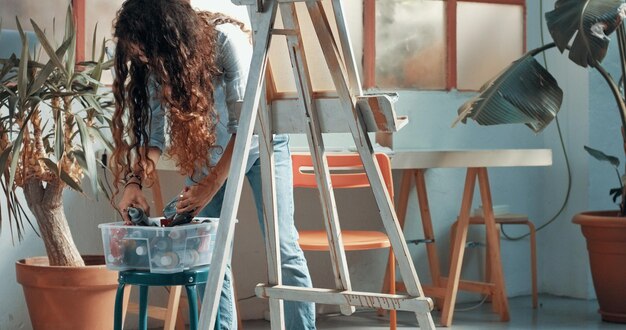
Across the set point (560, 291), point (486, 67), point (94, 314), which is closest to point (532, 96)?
point (486, 67)

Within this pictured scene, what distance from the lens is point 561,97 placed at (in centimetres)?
431

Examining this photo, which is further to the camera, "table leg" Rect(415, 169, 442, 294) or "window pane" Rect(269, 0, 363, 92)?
"table leg" Rect(415, 169, 442, 294)

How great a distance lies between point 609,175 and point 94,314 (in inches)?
104

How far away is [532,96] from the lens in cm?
429

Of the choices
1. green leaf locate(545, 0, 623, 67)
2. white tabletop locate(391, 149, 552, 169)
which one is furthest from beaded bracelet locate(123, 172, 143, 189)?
green leaf locate(545, 0, 623, 67)

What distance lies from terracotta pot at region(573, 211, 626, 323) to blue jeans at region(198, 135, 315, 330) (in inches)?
78.7

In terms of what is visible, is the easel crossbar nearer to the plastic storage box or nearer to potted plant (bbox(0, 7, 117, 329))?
the plastic storage box

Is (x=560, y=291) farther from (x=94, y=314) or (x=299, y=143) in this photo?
(x=94, y=314)

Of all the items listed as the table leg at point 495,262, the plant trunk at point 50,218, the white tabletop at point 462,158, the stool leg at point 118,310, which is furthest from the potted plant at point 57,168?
the table leg at point 495,262

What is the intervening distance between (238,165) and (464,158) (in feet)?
6.23

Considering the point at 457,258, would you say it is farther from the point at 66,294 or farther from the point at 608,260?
the point at 66,294

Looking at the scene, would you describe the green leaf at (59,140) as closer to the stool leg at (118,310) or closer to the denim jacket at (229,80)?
the denim jacket at (229,80)

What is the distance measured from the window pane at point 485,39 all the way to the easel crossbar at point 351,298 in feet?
8.62

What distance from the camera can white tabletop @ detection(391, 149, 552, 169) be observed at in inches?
160
